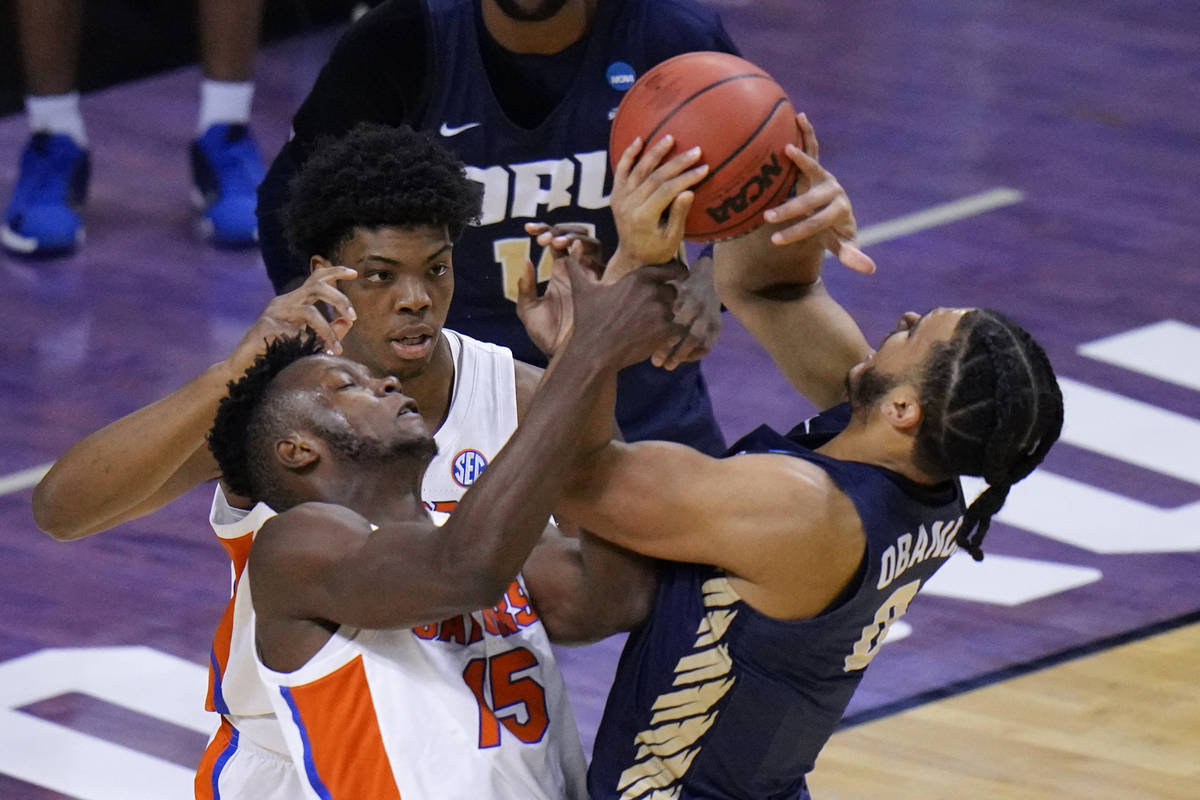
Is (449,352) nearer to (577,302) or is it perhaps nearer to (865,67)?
(577,302)

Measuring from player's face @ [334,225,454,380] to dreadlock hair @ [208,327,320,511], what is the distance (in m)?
0.38

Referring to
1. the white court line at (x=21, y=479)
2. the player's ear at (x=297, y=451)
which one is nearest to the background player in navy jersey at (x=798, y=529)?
the player's ear at (x=297, y=451)

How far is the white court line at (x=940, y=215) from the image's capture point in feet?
28.9

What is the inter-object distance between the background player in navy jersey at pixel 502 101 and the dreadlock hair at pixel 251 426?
111cm

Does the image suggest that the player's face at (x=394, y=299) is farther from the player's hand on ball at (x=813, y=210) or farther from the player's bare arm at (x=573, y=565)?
the player's hand on ball at (x=813, y=210)

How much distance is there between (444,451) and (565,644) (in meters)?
0.54

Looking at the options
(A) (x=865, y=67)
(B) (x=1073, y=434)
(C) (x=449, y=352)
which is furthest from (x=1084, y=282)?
(C) (x=449, y=352)

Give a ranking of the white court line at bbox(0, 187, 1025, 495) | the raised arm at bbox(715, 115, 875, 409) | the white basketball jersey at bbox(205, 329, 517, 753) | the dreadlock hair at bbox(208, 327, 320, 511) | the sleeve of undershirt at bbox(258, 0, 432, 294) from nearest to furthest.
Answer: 1. the dreadlock hair at bbox(208, 327, 320, 511)
2. the white basketball jersey at bbox(205, 329, 517, 753)
3. the raised arm at bbox(715, 115, 875, 409)
4. the sleeve of undershirt at bbox(258, 0, 432, 294)
5. the white court line at bbox(0, 187, 1025, 495)

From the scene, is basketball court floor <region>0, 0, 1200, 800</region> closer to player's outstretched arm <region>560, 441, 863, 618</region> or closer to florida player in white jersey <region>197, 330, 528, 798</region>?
florida player in white jersey <region>197, 330, 528, 798</region>

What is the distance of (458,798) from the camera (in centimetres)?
344

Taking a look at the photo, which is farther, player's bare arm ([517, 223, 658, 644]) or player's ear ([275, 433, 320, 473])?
player's ear ([275, 433, 320, 473])

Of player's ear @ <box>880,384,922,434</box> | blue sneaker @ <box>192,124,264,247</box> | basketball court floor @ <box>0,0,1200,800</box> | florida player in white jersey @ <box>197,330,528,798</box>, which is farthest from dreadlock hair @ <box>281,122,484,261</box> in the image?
blue sneaker @ <box>192,124,264,247</box>

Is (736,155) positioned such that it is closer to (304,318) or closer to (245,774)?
(304,318)

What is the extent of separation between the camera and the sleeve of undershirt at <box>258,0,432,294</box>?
484 cm
